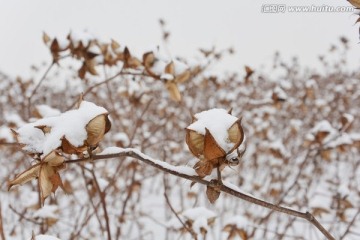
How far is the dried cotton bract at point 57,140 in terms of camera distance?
59 cm

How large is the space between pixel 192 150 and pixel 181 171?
4 cm

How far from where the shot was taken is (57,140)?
598 millimetres

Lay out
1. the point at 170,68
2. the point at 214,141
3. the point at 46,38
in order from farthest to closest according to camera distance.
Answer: the point at 46,38, the point at 170,68, the point at 214,141

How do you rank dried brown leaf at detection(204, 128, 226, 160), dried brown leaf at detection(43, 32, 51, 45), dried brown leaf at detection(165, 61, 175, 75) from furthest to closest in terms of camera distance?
1. dried brown leaf at detection(43, 32, 51, 45)
2. dried brown leaf at detection(165, 61, 175, 75)
3. dried brown leaf at detection(204, 128, 226, 160)

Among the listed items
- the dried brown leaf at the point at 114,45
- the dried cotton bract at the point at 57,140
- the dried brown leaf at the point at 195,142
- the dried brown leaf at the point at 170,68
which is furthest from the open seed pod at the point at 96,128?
the dried brown leaf at the point at 114,45

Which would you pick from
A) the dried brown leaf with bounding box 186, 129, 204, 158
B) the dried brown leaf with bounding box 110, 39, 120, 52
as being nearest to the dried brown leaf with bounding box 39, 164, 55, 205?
the dried brown leaf with bounding box 186, 129, 204, 158

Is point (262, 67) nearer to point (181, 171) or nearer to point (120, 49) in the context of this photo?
point (120, 49)

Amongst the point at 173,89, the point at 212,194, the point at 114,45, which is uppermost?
the point at 114,45

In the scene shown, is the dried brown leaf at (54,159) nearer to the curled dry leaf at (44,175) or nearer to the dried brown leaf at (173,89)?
the curled dry leaf at (44,175)

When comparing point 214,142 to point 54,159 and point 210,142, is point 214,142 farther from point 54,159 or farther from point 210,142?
point 54,159

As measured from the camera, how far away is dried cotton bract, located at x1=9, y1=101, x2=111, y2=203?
59cm

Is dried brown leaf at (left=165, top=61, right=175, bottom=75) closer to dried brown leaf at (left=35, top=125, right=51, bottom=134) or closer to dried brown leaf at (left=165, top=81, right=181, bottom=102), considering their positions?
dried brown leaf at (left=165, top=81, right=181, bottom=102)

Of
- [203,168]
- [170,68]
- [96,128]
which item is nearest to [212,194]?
[203,168]

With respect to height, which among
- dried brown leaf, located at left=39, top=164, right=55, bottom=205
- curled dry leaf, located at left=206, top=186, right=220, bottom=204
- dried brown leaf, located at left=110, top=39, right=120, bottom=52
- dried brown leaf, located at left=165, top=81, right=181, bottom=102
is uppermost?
dried brown leaf, located at left=110, top=39, right=120, bottom=52
